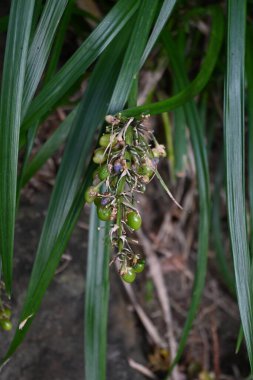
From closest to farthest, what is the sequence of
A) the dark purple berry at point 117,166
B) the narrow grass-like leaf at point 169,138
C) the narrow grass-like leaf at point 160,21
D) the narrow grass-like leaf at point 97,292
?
the dark purple berry at point 117,166, the narrow grass-like leaf at point 160,21, the narrow grass-like leaf at point 97,292, the narrow grass-like leaf at point 169,138

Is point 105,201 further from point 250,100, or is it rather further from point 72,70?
point 250,100

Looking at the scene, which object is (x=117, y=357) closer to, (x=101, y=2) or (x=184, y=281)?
(x=184, y=281)

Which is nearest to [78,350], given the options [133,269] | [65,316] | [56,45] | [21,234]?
[65,316]

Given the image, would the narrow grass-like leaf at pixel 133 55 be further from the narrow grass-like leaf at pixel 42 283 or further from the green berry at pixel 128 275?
the green berry at pixel 128 275

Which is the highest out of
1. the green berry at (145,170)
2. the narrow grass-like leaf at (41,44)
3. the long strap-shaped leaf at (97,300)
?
the narrow grass-like leaf at (41,44)

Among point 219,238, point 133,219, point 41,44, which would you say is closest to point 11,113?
point 41,44

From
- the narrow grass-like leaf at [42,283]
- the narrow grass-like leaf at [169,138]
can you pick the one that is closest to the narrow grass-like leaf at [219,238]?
the narrow grass-like leaf at [169,138]
